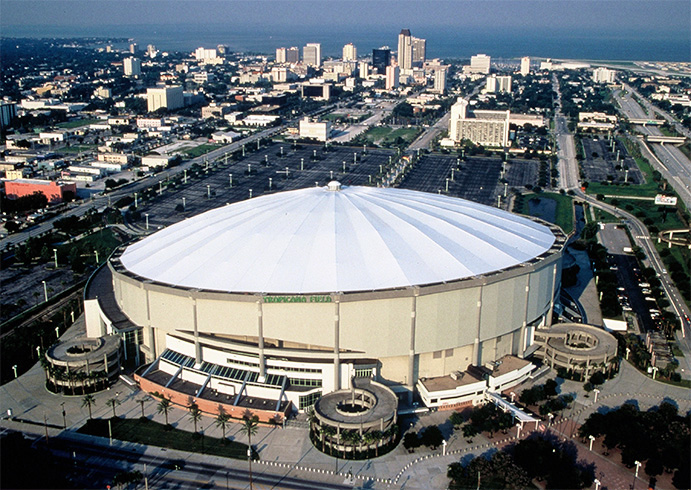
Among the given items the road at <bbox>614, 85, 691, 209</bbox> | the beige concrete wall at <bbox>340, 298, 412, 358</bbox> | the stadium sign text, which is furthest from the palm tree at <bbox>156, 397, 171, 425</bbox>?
the road at <bbox>614, 85, 691, 209</bbox>

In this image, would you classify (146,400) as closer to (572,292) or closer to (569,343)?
(569,343)

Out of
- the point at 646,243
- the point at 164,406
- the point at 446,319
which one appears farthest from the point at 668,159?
the point at 164,406

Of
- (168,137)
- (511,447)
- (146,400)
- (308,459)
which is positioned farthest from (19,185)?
(511,447)

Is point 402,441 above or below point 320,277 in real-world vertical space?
below

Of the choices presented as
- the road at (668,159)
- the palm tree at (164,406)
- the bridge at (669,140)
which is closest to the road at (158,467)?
the palm tree at (164,406)

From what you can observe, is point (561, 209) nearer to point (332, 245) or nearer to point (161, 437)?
point (332, 245)
